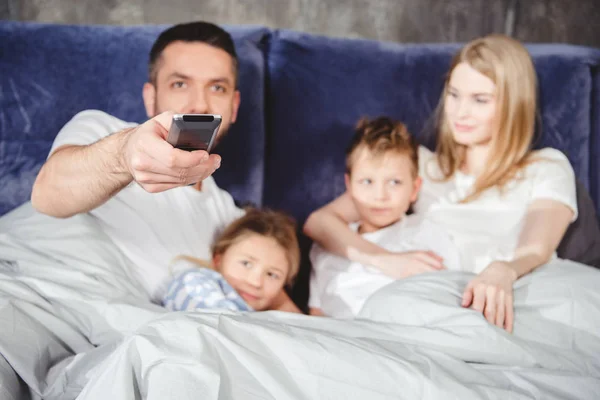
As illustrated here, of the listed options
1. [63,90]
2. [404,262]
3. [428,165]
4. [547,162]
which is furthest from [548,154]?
[63,90]

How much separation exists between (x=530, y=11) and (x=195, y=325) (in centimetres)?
208

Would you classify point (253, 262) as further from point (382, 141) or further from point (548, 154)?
point (548, 154)

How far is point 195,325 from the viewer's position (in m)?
0.78

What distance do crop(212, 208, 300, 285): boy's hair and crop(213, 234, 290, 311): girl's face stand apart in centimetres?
1

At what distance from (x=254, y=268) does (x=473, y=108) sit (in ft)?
2.39

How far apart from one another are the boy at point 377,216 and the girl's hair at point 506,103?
0.17m

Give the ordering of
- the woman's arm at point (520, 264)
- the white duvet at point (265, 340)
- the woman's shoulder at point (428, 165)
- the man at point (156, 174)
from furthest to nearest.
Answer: the woman's shoulder at point (428, 165) → the woman's arm at point (520, 264) → the man at point (156, 174) → the white duvet at point (265, 340)

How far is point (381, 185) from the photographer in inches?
59.2

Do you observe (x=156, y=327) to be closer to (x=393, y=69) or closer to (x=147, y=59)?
(x=147, y=59)

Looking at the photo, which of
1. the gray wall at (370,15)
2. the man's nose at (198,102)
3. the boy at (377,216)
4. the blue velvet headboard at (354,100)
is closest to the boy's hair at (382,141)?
the boy at (377,216)

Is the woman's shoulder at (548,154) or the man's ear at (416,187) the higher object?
the woman's shoulder at (548,154)

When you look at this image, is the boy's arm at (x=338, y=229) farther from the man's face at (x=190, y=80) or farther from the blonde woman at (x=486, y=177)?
the man's face at (x=190, y=80)

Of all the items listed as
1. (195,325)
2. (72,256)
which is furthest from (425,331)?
(72,256)

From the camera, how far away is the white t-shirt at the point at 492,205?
1.50m
